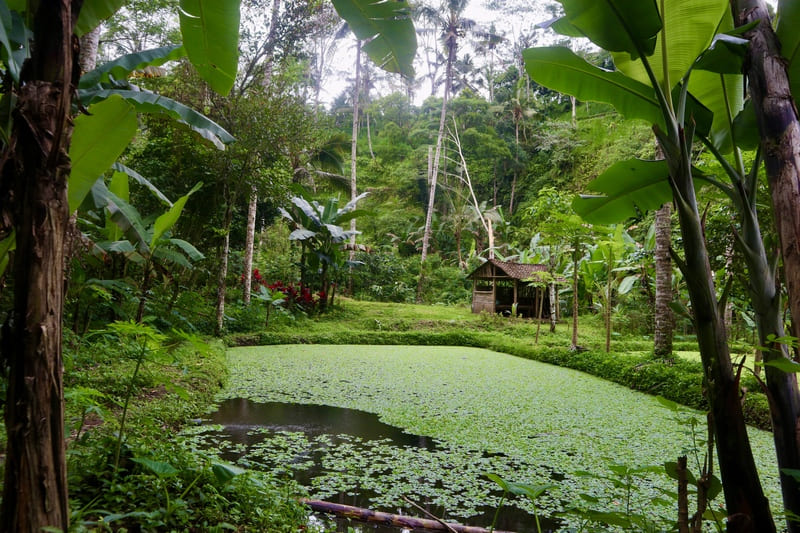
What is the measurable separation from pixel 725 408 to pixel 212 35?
2189 mm

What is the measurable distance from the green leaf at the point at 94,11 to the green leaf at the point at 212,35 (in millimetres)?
249

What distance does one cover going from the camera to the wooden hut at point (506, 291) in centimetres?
1078

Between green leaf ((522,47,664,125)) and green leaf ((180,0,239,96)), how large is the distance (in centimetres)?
119

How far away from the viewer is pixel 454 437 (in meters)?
3.22

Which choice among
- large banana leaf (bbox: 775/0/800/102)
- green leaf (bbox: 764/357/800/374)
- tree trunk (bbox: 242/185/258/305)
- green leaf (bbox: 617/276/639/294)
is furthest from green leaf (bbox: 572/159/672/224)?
tree trunk (bbox: 242/185/258/305)

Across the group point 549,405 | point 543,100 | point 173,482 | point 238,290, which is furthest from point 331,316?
point 543,100

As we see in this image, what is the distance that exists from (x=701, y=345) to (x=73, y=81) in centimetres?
175

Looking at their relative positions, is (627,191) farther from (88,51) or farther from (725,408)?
(88,51)

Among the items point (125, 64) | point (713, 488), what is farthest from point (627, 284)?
point (125, 64)

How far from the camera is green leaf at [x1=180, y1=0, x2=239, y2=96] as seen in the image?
5.86 feet

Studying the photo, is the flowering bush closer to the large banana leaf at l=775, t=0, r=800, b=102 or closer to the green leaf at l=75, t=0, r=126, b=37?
the green leaf at l=75, t=0, r=126, b=37

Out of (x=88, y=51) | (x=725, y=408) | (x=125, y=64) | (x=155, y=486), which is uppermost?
(x=88, y=51)

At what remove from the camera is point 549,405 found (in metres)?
Result: 4.15

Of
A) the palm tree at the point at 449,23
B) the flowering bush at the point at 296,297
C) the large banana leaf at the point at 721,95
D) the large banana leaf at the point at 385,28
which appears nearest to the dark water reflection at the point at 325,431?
the large banana leaf at the point at 721,95
